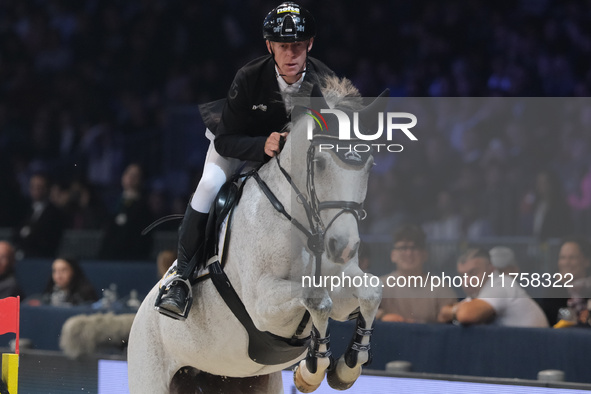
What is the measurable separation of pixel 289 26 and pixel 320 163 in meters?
0.72

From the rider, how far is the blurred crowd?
1.40 meters

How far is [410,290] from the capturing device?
5535 mm

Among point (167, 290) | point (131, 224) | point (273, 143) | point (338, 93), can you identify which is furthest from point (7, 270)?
point (338, 93)

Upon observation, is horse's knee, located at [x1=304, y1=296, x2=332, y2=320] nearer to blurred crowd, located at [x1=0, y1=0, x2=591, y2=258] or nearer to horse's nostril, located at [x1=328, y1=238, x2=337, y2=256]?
horse's nostril, located at [x1=328, y1=238, x2=337, y2=256]

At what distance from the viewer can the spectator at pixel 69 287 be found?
775 cm

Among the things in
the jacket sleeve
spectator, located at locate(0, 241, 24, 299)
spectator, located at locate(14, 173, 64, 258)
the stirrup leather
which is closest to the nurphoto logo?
the jacket sleeve

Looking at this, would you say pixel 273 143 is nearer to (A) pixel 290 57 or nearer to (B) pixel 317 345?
(A) pixel 290 57

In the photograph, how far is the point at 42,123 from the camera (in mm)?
12664

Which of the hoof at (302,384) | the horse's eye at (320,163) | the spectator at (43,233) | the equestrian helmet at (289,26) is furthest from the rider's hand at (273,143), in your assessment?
the spectator at (43,233)

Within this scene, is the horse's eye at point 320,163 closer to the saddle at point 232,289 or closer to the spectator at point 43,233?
the saddle at point 232,289

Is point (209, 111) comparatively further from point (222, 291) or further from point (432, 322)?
point (432, 322)

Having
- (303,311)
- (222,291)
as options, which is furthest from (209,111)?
(303,311)

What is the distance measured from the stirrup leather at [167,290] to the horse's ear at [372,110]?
4.38 feet

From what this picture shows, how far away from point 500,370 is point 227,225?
2007 mm
